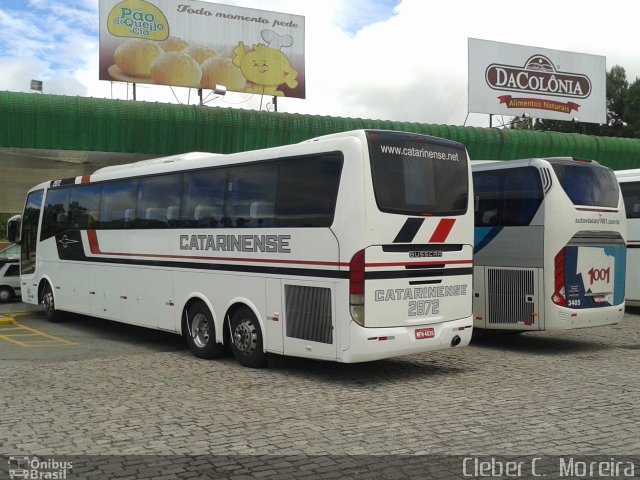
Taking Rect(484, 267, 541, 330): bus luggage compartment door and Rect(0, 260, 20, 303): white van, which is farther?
Rect(0, 260, 20, 303): white van

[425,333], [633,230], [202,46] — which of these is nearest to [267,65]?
[202,46]

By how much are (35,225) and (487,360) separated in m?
11.3

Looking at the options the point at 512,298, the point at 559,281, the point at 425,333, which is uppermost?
the point at 559,281

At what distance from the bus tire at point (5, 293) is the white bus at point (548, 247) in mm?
15734

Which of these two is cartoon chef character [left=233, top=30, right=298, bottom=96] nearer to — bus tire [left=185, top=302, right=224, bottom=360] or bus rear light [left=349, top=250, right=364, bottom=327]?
bus tire [left=185, top=302, right=224, bottom=360]

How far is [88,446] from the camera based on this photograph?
6.67 metres

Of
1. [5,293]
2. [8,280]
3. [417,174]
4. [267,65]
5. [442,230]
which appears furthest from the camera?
[267,65]

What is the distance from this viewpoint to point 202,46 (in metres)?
26.2

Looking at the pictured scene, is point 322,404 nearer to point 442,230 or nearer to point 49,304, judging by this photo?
point 442,230

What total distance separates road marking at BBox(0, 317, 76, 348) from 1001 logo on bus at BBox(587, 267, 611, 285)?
9144mm

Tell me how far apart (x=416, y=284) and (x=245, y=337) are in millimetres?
2669

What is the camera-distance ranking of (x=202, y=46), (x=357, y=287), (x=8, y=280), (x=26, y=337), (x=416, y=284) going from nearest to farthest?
(x=357, y=287)
(x=416, y=284)
(x=26, y=337)
(x=8, y=280)
(x=202, y=46)

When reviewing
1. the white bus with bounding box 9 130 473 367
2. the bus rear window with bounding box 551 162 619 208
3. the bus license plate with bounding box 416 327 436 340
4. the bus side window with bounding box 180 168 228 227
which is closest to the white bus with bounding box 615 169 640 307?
the bus rear window with bounding box 551 162 619 208

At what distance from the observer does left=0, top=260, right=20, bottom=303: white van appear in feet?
76.1
